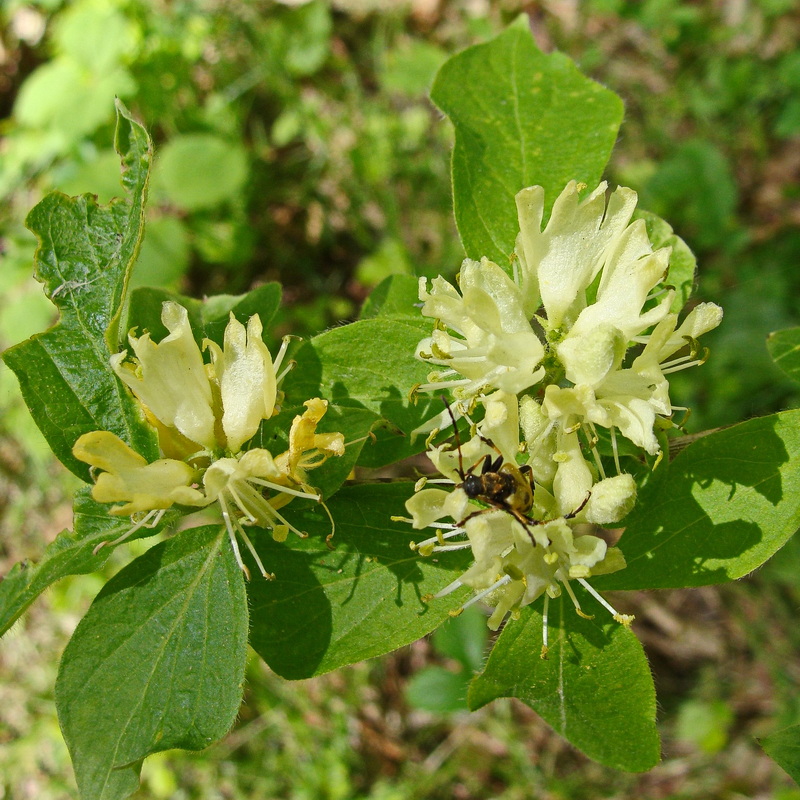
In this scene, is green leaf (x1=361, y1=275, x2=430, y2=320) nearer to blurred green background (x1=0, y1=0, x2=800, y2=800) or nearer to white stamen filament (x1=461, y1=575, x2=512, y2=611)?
white stamen filament (x1=461, y1=575, x2=512, y2=611)

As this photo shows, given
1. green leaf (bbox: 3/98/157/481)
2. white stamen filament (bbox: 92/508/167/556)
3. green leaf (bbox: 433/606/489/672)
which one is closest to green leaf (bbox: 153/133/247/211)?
green leaf (bbox: 433/606/489/672)

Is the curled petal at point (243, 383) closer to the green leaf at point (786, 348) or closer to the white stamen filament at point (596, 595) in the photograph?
the white stamen filament at point (596, 595)

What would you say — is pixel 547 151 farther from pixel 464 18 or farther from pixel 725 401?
pixel 464 18

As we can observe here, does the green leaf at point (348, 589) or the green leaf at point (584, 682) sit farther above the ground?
the green leaf at point (348, 589)

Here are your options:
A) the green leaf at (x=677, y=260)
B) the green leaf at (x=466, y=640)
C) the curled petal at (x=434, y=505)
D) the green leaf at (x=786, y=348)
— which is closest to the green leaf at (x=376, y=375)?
the curled petal at (x=434, y=505)

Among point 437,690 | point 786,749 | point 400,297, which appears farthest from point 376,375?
point 437,690

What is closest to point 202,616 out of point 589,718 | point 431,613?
point 431,613
